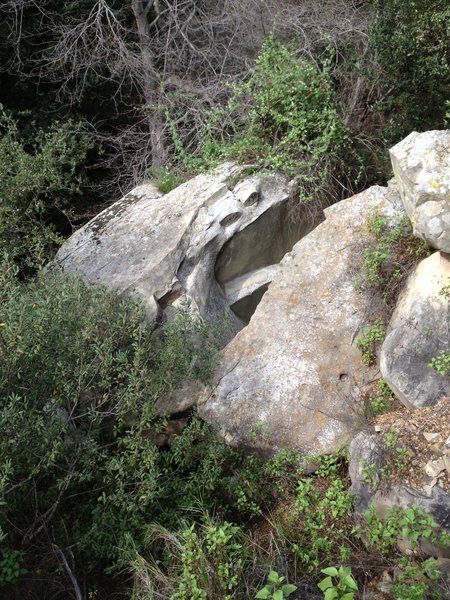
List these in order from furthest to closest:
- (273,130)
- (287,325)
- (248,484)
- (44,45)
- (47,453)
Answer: (44,45), (273,130), (287,325), (248,484), (47,453)

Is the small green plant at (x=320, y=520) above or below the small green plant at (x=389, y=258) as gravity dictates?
below

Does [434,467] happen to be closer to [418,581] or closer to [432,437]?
[432,437]

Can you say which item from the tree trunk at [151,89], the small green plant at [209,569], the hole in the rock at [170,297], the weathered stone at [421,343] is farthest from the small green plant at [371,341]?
the tree trunk at [151,89]

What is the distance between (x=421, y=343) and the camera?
4.98 meters

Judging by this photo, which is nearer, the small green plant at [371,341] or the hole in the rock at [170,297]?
the small green plant at [371,341]

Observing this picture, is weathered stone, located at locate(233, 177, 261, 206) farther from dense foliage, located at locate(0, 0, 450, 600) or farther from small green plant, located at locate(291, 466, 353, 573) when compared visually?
small green plant, located at locate(291, 466, 353, 573)

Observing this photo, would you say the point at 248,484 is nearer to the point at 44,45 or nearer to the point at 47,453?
the point at 47,453

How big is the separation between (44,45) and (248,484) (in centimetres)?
664

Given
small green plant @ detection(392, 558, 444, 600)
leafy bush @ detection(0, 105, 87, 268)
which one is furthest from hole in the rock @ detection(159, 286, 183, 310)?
small green plant @ detection(392, 558, 444, 600)

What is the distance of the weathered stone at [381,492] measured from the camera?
4.08 meters

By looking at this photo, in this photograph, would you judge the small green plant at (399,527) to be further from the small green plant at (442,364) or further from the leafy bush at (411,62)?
the leafy bush at (411,62)

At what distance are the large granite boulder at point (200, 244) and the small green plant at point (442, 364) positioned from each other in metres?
1.96

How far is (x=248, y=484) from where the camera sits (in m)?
5.04

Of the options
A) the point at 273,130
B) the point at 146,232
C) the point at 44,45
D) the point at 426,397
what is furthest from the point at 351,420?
the point at 44,45
